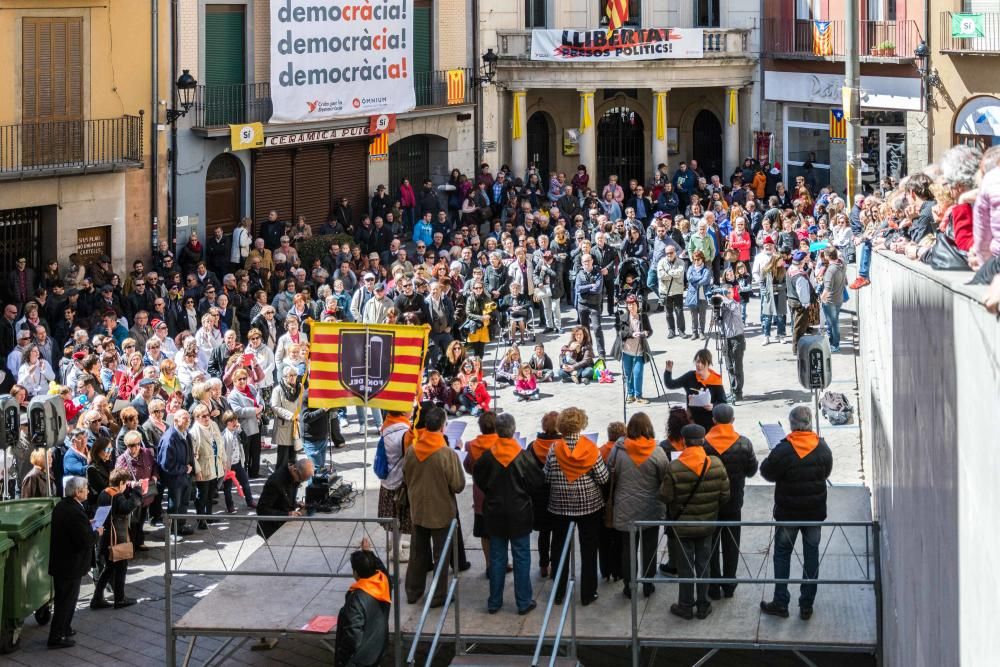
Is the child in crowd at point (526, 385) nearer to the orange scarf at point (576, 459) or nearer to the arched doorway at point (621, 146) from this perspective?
the orange scarf at point (576, 459)

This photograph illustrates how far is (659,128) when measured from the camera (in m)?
42.7

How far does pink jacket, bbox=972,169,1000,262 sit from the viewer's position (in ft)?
23.3

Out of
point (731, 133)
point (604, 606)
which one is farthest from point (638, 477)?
point (731, 133)

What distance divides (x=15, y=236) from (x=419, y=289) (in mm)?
8089

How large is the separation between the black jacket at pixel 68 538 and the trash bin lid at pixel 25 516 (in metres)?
0.32

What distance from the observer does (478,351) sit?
26.2m

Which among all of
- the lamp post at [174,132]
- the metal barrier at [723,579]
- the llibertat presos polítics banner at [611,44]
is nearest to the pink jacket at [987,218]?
the metal barrier at [723,579]

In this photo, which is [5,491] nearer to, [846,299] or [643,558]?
[643,558]

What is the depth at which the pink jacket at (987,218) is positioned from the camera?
7102 mm

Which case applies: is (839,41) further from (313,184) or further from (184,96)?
(184,96)

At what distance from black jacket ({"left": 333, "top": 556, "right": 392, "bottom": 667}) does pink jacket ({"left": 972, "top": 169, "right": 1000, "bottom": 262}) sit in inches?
238

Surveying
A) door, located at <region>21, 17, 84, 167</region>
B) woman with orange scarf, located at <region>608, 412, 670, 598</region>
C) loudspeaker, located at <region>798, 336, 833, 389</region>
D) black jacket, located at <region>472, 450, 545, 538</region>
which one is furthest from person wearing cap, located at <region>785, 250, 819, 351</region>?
door, located at <region>21, 17, 84, 167</region>

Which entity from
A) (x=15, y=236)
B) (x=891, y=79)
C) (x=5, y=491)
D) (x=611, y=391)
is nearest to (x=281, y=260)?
(x=15, y=236)

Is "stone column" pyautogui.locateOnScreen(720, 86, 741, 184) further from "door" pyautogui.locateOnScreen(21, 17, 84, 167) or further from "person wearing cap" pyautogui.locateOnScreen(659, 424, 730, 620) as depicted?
"person wearing cap" pyautogui.locateOnScreen(659, 424, 730, 620)
